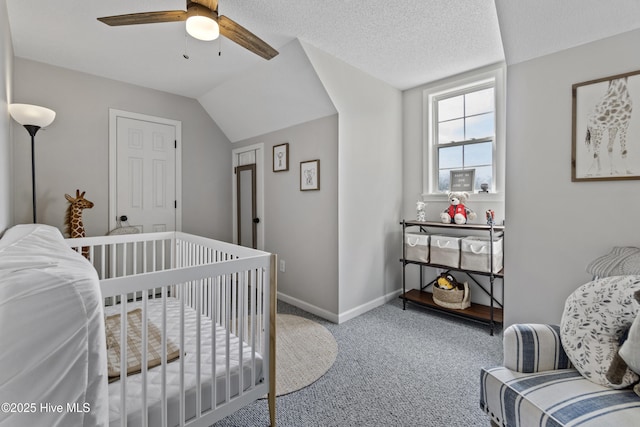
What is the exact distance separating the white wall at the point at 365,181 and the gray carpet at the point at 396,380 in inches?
17.9

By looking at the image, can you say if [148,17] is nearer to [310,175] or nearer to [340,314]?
[310,175]

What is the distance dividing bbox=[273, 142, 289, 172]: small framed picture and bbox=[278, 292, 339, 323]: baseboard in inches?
58.1

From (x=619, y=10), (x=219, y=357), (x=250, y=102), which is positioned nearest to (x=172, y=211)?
(x=250, y=102)

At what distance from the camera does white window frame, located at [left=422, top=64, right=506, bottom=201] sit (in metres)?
2.71

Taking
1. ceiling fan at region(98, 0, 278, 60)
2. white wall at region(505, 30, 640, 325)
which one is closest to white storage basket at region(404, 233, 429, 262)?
white wall at region(505, 30, 640, 325)

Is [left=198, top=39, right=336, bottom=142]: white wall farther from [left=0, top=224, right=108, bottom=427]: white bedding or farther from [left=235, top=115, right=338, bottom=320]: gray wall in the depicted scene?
[left=0, top=224, right=108, bottom=427]: white bedding

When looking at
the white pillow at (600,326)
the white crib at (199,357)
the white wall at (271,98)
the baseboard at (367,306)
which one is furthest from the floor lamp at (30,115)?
the white pillow at (600,326)

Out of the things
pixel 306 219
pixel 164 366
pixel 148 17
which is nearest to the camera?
pixel 164 366

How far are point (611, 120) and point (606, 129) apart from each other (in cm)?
5

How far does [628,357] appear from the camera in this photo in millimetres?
1063

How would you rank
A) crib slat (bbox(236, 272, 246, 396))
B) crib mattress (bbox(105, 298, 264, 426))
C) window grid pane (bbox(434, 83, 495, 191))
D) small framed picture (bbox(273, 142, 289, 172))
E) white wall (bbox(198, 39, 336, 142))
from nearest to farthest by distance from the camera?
1. crib mattress (bbox(105, 298, 264, 426))
2. crib slat (bbox(236, 272, 246, 396))
3. white wall (bbox(198, 39, 336, 142))
4. window grid pane (bbox(434, 83, 495, 191))
5. small framed picture (bbox(273, 142, 289, 172))

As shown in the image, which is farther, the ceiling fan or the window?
the window

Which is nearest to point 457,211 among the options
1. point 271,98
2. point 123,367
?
point 271,98

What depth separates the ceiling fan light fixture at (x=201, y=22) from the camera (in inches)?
56.0
